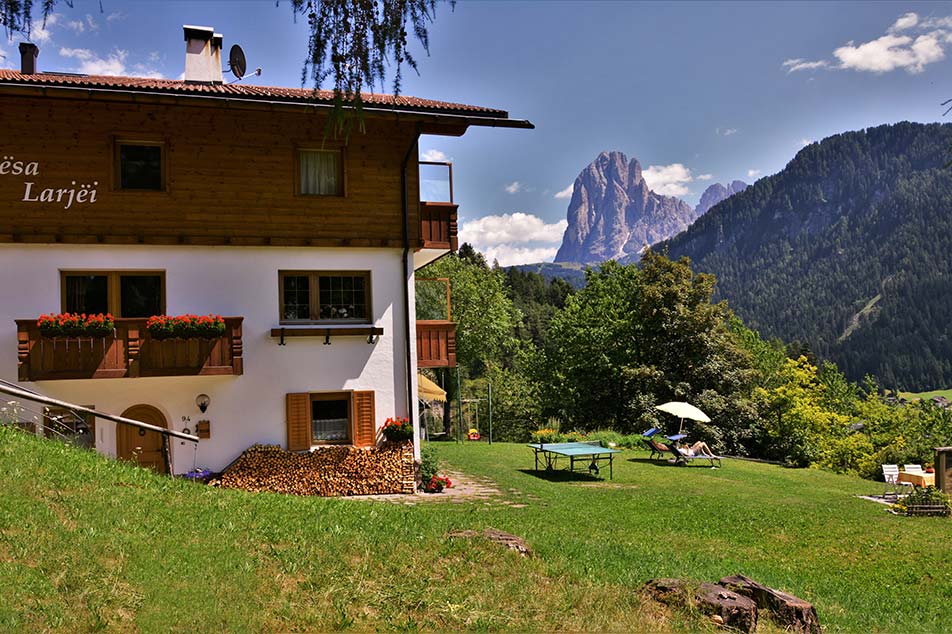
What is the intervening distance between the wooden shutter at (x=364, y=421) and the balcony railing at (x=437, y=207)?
359 cm

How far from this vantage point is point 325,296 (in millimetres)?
15852

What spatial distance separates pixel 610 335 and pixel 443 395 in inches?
617

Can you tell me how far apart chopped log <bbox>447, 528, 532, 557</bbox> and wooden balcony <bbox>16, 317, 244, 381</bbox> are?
312 inches

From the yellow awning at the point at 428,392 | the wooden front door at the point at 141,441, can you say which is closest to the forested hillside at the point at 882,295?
the yellow awning at the point at 428,392

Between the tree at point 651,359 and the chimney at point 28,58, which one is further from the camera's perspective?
the tree at point 651,359

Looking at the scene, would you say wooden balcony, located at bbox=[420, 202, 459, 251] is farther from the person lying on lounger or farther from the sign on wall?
the person lying on lounger

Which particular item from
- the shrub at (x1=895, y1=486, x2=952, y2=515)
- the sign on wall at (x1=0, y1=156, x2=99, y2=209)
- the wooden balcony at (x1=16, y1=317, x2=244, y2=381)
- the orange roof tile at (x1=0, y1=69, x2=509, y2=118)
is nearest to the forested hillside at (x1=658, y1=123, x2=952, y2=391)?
the shrub at (x1=895, y1=486, x2=952, y2=515)

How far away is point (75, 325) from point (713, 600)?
12073mm

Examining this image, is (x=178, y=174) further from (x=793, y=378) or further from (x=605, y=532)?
(x=793, y=378)

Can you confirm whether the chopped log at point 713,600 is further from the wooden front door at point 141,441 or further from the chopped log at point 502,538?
the wooden front door at point 141,441

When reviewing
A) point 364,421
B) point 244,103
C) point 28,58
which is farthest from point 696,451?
point 28,58

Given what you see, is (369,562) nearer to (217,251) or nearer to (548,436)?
(217,251)

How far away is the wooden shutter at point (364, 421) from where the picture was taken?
51.2ft

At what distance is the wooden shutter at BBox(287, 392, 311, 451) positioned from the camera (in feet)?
49.6
